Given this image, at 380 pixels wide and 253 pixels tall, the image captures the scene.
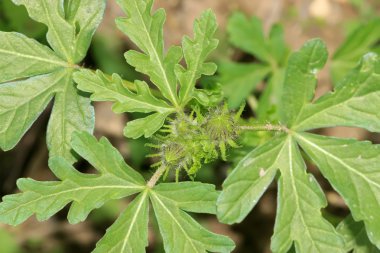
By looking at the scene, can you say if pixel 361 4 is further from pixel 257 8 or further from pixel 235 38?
pixel 235 38

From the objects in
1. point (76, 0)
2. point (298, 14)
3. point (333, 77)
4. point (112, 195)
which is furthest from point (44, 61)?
point (298, 14)

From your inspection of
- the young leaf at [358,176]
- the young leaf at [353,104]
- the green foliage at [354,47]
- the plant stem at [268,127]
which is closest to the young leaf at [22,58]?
the plant stem at [268,127]

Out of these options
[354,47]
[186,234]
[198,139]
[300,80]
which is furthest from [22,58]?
[354,47]

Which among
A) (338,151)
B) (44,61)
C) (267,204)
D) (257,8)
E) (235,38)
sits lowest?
(267,204)

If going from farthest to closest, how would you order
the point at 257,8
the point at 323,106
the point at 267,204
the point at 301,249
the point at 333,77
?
the point at 257,8, the point at 267,204, the point at 333,77, the point at 323,106, the point at 301,249

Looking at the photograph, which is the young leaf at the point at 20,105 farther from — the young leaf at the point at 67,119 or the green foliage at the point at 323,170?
the green foliage at the point at 323,170

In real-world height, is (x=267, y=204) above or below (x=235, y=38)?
below

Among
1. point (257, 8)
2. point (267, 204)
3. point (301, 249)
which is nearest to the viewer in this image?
point (301, 249)
